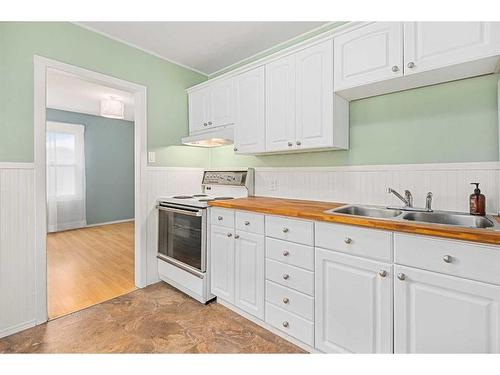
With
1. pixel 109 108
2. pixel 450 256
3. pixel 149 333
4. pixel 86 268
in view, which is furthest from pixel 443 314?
pixel 109 108

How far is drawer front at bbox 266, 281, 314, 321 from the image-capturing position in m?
1.64

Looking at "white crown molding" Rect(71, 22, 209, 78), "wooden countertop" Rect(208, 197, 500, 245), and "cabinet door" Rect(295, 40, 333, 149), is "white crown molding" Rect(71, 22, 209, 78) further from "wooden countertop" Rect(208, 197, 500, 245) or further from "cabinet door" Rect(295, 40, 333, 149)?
"wooden countertop" Rect(208, 197, 500, 245)

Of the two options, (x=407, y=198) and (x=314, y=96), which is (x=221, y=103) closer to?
(x=314, y=96)

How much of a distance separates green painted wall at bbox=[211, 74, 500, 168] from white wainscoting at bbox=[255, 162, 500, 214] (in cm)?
6

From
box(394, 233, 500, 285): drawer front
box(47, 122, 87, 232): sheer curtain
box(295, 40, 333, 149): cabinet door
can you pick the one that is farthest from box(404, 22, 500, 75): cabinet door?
box(47, 122, 87, 232): sheer curtain

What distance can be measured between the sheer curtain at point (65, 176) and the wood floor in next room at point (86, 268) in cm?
38

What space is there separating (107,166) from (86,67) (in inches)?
156

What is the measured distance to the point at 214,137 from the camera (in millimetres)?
2660

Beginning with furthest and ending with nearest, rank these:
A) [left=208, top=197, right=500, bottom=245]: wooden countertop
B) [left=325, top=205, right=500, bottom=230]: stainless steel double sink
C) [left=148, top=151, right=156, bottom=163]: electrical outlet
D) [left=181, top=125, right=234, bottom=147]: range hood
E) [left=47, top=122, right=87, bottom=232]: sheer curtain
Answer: [left=47, top=122, right=87, bottom=232]: sheer curtain → [left=148, top=151, right=156, bottom=163]: electrical outlet → [left=181, top=125, right=234, bottom=147]: range hood → [left=325, top=205, right=500, bottom=230]: stainless steel double sink → [left=208, top=197, right=500, bottom=245]: wooden countertop

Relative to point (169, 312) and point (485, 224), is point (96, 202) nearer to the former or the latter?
point (169, 312)
